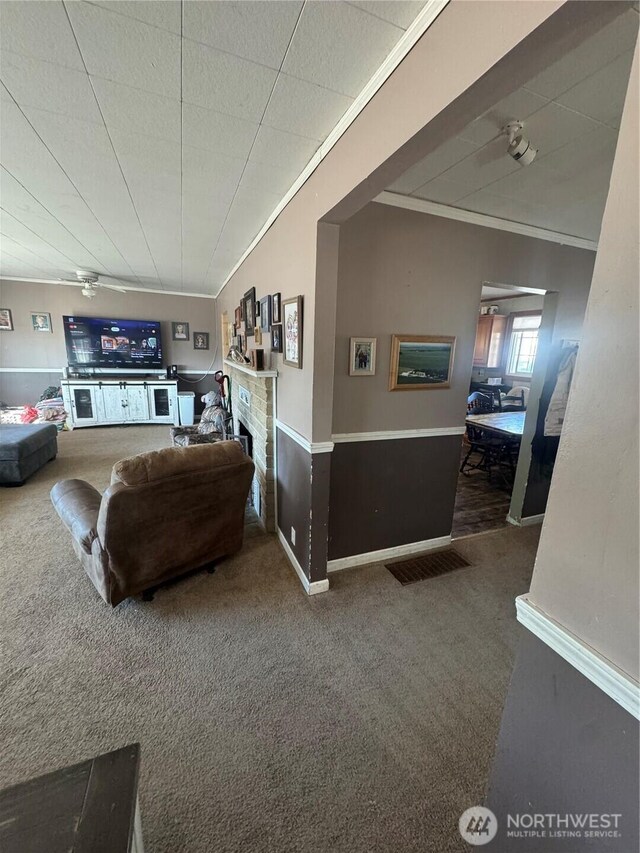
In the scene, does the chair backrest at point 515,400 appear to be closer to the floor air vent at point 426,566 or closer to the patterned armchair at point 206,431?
the floor air vent at point 426,566

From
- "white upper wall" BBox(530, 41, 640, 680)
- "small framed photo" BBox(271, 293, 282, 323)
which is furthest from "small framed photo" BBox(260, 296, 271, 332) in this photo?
"white upper wall" BBox(530, 41, 640, 680)

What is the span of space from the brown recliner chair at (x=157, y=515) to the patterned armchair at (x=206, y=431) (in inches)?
64.9

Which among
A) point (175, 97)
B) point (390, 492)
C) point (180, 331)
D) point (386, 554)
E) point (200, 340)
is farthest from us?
point (200, 340)

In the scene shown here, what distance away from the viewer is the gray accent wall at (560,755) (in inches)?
25.2

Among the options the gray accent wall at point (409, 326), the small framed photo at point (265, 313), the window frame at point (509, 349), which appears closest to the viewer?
the gray accent wall at point (409, 326)

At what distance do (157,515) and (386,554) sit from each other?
5.40 ft

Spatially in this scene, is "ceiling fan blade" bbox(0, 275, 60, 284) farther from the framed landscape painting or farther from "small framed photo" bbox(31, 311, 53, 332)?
the framed landscape painting

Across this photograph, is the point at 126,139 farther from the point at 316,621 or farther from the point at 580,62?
the point at 316,621

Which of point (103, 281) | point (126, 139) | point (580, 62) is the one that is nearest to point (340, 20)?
point (580, 62)

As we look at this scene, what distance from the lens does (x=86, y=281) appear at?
202 inches

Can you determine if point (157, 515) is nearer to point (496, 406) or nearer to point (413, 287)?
point (413, 287)

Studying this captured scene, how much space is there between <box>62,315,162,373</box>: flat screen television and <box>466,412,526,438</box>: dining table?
5692 mm

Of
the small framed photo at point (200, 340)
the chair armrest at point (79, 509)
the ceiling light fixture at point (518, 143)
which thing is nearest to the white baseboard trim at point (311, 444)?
the chair armrest at point (79, 509)

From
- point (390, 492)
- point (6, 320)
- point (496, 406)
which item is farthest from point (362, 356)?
point (6, 320)
